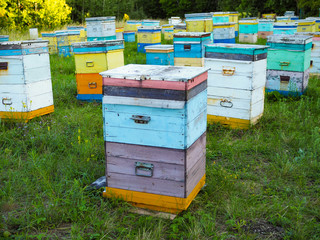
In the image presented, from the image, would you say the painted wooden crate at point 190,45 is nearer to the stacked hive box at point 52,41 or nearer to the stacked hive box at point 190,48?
the stacked hive box at point 190,48

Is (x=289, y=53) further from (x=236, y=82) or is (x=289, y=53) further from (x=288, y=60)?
(x=236, y=82)

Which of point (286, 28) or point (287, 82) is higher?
point (286, 28)

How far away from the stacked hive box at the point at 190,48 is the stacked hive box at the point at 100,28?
338 centimetres

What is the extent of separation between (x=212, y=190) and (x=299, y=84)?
3.31 meters

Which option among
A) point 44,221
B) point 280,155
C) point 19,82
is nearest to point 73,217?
point 44,221

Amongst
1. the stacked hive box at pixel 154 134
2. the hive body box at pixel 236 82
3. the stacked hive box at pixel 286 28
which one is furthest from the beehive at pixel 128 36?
the stacked hive box at pixel 154 134

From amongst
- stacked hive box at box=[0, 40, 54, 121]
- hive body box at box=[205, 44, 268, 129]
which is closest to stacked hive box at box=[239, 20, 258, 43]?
hive body box at box=[205, 44, 268, 129]

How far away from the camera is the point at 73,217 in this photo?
262cm

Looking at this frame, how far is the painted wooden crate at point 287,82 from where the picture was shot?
5566 millimetres

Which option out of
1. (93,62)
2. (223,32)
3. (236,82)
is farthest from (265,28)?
(236,82)

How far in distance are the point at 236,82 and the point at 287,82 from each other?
5.73ft

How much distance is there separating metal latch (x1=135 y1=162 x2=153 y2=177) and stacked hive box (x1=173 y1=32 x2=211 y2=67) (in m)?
3.95

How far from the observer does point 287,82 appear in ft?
18.7

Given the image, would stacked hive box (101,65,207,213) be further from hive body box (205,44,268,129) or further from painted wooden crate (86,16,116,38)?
painted wooden crate (86,16,116,38)
